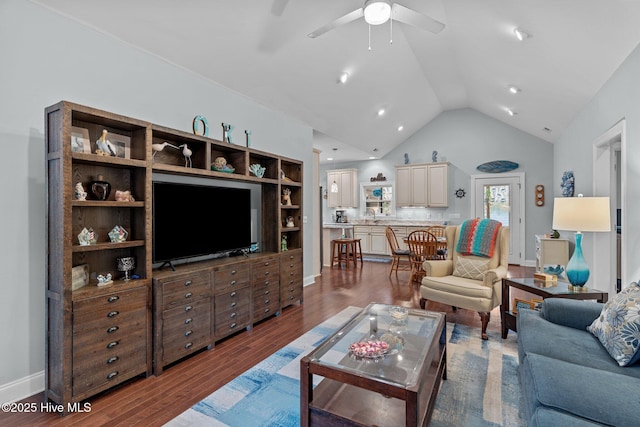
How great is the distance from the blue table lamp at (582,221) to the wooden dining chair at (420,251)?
2244mm

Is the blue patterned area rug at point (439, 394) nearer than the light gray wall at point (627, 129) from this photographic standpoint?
Yes

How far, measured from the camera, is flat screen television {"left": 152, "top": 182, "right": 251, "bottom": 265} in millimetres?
2674

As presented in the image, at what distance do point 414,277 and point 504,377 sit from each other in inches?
120

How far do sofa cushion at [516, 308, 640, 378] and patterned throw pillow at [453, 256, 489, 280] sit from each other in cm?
127

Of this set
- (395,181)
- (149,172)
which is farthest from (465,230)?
(395,181)

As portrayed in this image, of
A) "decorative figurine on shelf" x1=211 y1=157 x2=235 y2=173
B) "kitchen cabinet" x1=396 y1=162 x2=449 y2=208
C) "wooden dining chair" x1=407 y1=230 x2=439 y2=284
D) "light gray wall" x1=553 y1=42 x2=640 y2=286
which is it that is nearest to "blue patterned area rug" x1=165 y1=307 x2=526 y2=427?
"light gray wall" x1=553 y1=42 x2=640 y2=286

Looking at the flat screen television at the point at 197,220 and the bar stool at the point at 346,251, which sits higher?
the flat screen television at the point at 197,220

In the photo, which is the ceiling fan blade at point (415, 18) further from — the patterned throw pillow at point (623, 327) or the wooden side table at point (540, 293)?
the wooden side table at point (540, 293)

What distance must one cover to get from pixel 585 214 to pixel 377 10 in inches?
97.4

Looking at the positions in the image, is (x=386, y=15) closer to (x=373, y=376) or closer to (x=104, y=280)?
(x=373, y=376)

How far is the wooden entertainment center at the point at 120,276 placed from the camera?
197cm

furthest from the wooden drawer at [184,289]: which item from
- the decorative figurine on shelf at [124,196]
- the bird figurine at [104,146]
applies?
the bird figurine at [104,146]

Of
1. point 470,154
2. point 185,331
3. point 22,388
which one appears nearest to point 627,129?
point 185,331

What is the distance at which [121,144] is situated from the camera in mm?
2566
